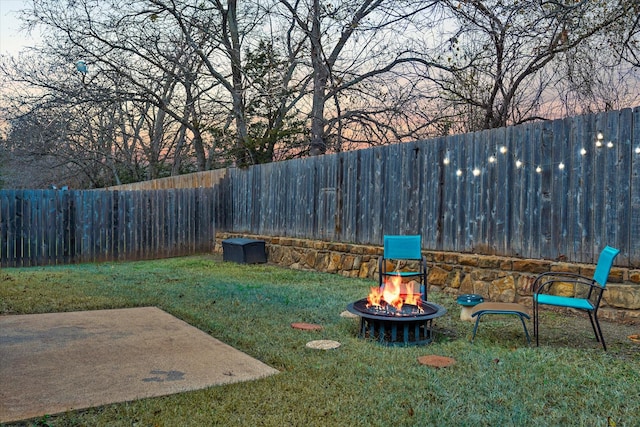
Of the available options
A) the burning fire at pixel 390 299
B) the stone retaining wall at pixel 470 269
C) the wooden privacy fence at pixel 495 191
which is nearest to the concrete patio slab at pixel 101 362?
the burning fire at pixel 390 299

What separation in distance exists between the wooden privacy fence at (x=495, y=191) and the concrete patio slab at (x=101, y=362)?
394cm

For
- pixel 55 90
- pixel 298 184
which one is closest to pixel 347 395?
pixel 298 184

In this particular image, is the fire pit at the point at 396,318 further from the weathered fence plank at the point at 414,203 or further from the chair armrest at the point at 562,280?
the weathered fence plank at the point at 414,203

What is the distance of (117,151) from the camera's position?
2402 centimetres

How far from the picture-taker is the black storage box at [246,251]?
34.4 ft

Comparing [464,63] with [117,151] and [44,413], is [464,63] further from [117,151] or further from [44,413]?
[117,151]

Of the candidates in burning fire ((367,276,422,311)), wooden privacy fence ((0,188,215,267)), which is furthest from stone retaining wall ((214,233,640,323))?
wooden privacy fence ((0,188,215,267))

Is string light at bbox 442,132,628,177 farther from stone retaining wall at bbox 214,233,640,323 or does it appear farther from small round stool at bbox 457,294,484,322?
small round stool at bbox 457,294,484,322

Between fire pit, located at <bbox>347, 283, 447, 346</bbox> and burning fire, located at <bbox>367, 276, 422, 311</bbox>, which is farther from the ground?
burning fire, located at <bbox>367, 276, 422, 311</bbox>

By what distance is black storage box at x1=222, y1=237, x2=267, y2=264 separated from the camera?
10.5 meters

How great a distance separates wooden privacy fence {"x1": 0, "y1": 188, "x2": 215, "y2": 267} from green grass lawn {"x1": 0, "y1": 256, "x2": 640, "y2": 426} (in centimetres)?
461

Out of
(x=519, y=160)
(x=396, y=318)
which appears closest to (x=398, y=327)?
(x=396, y=318)

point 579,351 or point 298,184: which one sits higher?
point 298,184

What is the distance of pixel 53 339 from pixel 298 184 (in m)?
6.52
